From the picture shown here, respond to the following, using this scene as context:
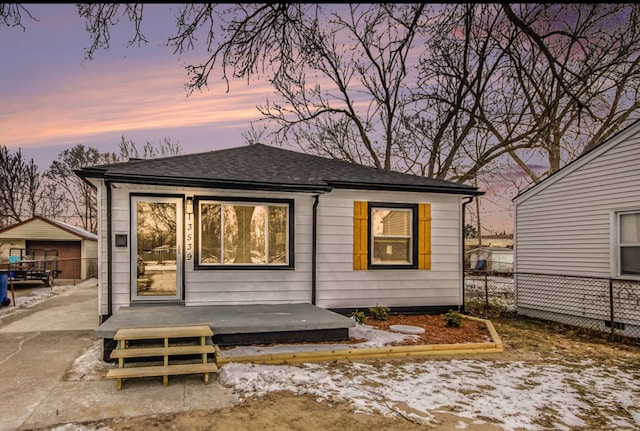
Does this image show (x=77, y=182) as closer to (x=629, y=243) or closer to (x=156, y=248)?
(x=156, y=248)

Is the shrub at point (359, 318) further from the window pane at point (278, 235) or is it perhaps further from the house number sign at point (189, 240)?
the house number sign at point (189, 240)

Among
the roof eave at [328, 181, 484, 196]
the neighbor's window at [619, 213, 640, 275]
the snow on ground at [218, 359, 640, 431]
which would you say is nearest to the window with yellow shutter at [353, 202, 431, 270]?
the roof eave at [328, 181, 484, 196]

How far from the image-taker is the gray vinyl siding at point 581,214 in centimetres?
811

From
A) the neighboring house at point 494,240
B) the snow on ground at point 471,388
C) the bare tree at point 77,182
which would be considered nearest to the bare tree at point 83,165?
the bare tree at point 77,182

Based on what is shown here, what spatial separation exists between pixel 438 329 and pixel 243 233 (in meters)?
3.97

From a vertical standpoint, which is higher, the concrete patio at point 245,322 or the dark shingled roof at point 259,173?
the dark shingled roof at point 259,173

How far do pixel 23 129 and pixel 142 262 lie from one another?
24.5 ft

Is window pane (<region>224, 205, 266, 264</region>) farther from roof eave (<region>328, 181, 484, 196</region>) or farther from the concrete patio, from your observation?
roof eave (<region>328, 181, 484, 196</region>)

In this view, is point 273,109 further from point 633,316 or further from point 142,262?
point 633,316

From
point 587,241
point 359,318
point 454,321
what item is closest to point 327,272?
point 359,318

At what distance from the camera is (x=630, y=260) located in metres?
8.06

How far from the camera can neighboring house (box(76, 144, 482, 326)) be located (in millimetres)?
7258

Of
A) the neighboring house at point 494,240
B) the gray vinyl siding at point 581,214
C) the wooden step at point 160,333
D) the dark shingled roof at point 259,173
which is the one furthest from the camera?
the neighboring house at point 494,240

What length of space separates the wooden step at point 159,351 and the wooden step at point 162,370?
15cm
